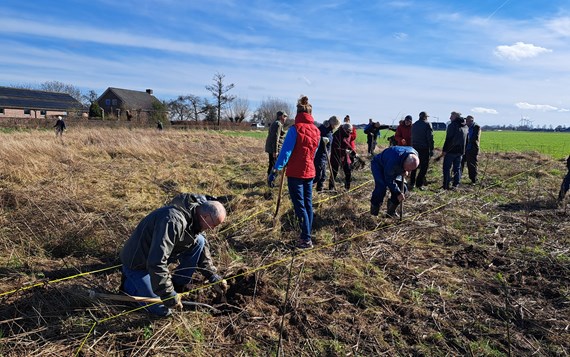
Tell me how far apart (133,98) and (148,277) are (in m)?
62.9

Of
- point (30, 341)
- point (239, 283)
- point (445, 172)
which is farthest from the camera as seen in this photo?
point (445, 172)

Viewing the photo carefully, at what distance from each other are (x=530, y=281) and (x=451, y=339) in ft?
5.17

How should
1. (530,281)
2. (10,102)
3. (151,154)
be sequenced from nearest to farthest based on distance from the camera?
(530,281) → (151,154) → (10,102)

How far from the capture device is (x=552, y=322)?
10.3ft

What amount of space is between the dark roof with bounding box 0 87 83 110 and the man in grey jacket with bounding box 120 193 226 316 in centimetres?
5408

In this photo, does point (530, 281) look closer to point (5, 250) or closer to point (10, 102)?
point (5, 250)

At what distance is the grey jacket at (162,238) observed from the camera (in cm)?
283

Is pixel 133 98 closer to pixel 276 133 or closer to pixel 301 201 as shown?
pixel 276 133

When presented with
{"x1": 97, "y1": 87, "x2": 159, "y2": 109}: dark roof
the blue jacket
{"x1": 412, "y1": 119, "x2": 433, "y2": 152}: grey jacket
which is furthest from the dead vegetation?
{"x1": 97, "y1": 87, "x2": 159, "y2": 109}: dark roof

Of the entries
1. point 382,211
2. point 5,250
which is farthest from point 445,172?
point 5,250

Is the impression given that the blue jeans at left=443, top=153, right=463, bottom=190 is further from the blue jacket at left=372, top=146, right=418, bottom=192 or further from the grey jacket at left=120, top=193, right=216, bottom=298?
the grey jacket at left=120, top=193, right=216, bottom=298

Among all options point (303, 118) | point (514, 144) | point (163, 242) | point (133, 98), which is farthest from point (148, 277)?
point (133, 98)

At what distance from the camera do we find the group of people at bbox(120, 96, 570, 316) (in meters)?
2.91

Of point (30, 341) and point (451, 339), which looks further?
point (451, 339)
